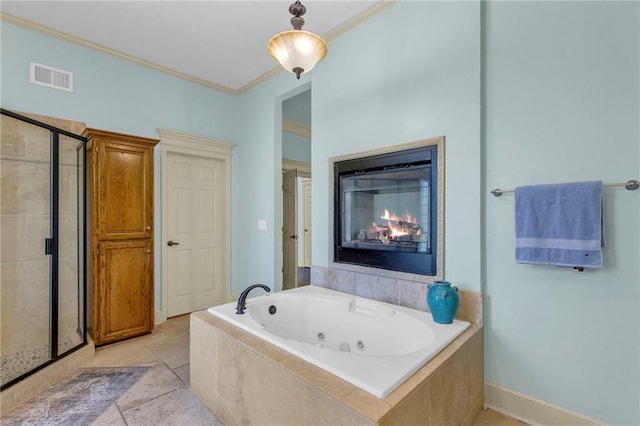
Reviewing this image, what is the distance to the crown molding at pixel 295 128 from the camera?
4.51 metres

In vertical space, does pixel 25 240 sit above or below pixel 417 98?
below

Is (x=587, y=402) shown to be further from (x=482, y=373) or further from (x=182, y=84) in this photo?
(x=182, y=84)

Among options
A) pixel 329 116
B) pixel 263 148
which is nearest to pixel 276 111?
pixel 263 148

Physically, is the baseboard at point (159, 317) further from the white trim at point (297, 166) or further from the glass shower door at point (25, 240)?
the white trim at point (297, 166)

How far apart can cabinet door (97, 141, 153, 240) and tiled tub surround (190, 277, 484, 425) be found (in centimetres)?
143

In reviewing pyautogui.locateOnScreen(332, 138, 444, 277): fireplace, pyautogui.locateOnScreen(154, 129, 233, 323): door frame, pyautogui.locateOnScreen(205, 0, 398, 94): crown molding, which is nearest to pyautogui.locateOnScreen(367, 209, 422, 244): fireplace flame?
pyautogui.locateOnScreen(332, 138, 444, 277): fireplace

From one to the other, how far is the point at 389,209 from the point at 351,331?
3.28 ft

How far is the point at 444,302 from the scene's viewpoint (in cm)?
178

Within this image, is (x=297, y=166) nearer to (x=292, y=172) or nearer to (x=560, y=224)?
(x=292, y=172)

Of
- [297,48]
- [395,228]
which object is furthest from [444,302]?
[297,48]

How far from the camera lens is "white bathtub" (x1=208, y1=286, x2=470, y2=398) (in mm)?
1266

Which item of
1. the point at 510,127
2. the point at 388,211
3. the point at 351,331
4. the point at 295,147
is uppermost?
the point at 295,147

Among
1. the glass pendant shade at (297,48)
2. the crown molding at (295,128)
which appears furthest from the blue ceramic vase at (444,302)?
the crown molding at (295,128)

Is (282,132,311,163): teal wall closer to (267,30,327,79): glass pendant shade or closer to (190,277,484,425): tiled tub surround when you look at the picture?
(267,30,327,79): glass pendant shade
